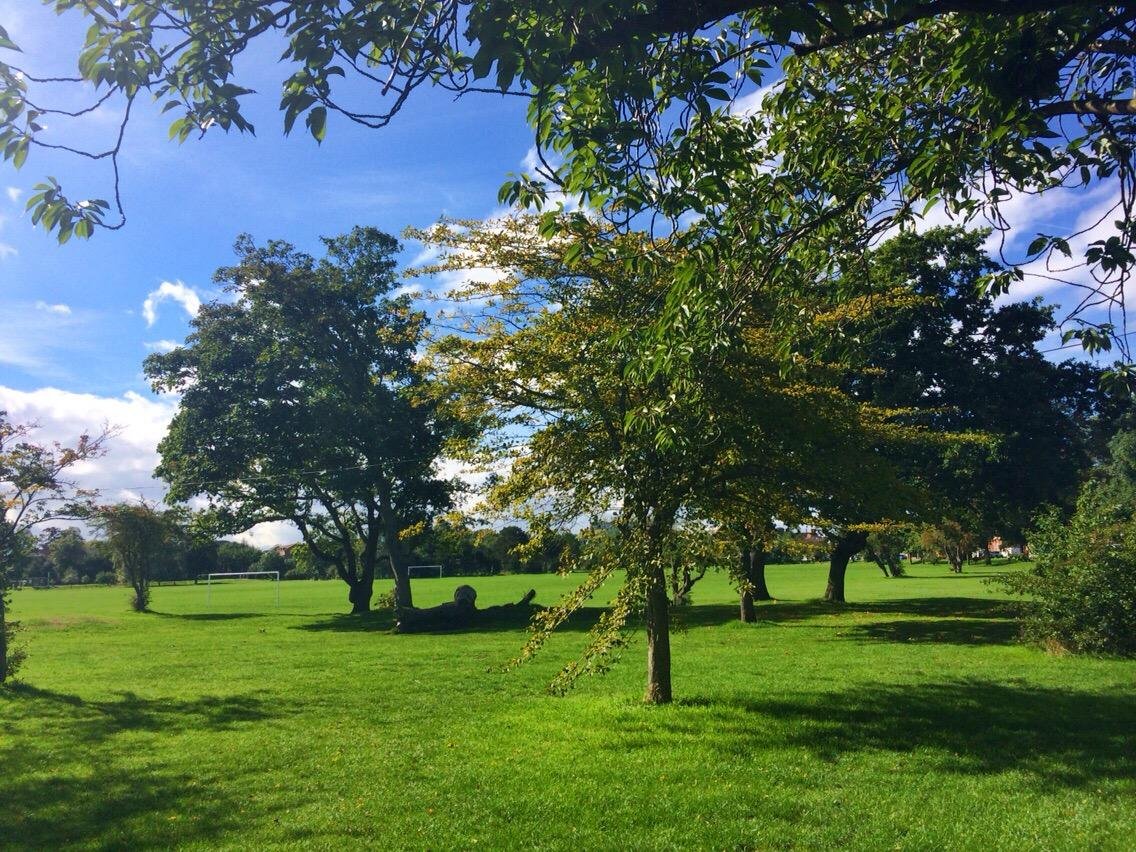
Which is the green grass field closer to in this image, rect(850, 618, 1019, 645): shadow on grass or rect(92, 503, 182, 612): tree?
rect(850, 618, 1019, 645): shadow on grass

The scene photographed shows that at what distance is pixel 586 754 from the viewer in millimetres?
8781

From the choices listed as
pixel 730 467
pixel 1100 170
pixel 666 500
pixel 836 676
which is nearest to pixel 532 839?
pixel 666 500

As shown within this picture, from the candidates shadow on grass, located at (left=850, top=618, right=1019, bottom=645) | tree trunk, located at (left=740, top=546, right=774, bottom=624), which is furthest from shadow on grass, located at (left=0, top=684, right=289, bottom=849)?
shadow on grass, located at (left=850, top=618, right=1019, bottom=645)

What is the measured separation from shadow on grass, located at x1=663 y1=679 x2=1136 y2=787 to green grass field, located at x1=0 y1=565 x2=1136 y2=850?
0.04 m

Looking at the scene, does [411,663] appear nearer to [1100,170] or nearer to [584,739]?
[584,739]

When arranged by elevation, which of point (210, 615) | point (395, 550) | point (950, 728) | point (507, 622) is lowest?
point (210, 615)

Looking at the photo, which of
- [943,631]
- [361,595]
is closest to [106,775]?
[943,631]

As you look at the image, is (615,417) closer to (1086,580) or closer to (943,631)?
(1086,580)

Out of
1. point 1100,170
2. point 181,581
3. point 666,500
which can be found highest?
point 1100,170

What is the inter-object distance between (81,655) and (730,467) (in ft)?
62.5

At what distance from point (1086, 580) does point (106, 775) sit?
50.5ft

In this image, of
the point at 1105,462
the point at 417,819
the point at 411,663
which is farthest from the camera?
the point at 1105,462

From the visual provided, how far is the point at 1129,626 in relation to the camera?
1455 cm

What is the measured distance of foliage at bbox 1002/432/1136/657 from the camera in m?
14.4
